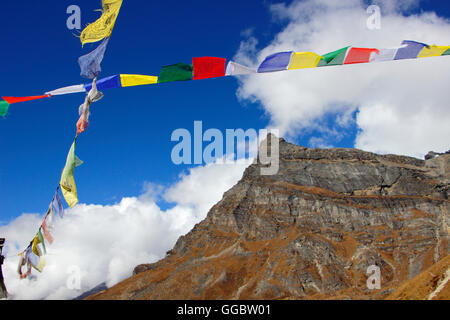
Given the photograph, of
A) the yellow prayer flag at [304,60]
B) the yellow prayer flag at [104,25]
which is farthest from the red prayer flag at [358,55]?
the yellow prayer flag at [104,25]

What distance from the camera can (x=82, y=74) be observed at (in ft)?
26.0

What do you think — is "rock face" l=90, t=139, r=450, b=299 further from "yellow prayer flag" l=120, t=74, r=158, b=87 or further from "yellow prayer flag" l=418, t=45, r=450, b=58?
"yellow prayer flag" l=120, t=74, r=158, b=87

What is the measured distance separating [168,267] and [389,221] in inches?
2104

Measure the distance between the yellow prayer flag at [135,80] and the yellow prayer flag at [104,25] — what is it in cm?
→ 95

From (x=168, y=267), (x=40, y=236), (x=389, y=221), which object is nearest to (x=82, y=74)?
(x=40, y=236)

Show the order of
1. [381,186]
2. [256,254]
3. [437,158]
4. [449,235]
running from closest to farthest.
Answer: [449,235], [256,254], [381,186], [437,158]

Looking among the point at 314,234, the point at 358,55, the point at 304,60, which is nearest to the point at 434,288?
the point at 358,55

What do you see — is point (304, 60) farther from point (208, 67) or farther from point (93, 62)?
point (93, 62)

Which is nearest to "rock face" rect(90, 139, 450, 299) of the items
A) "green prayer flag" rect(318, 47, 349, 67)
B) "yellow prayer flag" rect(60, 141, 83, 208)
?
"green prayer flag" rect(318, 47, 349, 67)

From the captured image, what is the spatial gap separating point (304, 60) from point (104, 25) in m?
4.32

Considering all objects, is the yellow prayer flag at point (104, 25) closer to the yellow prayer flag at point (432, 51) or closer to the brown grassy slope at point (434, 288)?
the yellow prayer flag at point (432, 51)

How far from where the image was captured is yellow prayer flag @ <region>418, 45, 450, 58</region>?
757cm

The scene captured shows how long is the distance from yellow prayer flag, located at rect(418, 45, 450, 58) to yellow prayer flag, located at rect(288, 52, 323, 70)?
2.20 m
